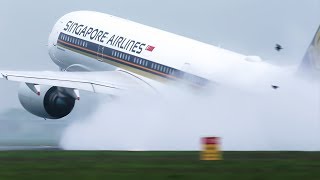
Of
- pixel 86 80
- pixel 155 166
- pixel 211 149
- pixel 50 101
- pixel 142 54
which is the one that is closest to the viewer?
pixel 155 166

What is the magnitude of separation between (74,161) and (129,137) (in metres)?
13.1

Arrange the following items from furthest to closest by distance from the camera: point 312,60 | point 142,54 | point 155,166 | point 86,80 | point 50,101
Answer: point 142,54, point 86,80, point 50,101, point 312,60, point 155,166

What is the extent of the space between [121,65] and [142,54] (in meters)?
1.95

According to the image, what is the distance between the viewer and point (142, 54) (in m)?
50.4

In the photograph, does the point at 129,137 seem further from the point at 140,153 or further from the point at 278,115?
the point at 140,153

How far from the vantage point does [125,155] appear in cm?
3300

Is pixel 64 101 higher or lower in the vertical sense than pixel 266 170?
higher

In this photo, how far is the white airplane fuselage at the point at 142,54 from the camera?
45.3m

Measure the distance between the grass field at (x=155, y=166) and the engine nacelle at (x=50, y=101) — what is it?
14352 millimetres

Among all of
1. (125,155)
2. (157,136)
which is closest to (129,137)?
(157,136)

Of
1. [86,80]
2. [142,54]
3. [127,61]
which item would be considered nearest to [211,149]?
[86,80]

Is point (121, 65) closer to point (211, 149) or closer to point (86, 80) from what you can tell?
point (86, 80)

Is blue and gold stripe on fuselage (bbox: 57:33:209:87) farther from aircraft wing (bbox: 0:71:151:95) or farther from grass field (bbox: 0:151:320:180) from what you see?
grass field (bbox: 0:151:320:180)

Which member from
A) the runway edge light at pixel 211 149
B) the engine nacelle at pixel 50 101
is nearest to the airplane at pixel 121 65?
the engine nacelle at pixel 50 101
